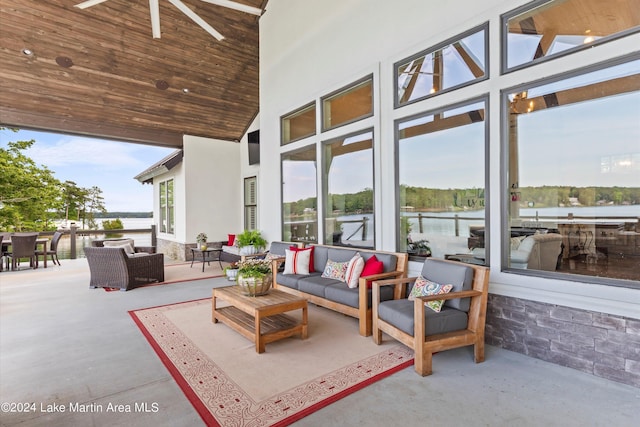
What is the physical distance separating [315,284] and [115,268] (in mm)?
4011

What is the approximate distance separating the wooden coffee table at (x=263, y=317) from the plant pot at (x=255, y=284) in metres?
0.06

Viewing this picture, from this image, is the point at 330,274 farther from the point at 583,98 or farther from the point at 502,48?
the point at 583,98

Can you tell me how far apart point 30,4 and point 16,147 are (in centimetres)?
884

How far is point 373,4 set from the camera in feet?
15.8

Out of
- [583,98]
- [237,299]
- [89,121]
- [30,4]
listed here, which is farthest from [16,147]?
[583,98]

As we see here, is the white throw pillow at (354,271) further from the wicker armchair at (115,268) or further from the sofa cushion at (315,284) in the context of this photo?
the wicker armchair at (115,268)

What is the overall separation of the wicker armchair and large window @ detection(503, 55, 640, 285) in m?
Answer: 6.11

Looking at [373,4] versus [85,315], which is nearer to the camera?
[85,315]

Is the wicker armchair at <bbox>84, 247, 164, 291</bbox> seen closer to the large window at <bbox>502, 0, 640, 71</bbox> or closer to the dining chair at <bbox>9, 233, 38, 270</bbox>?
the dining chair at <bbox>9, 233, 38, 270</bbox>

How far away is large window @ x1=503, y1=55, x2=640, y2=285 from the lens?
11.2 ft

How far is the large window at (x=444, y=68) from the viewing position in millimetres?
3633

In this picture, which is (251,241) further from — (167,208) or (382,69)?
(167,208)

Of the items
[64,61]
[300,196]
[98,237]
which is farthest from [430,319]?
[98,237]

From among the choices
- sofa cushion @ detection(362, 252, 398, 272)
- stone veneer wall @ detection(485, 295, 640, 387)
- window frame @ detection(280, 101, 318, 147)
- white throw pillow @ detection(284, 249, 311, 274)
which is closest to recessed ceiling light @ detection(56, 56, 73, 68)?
window frame @ detection(280, 101, 318, 147)
